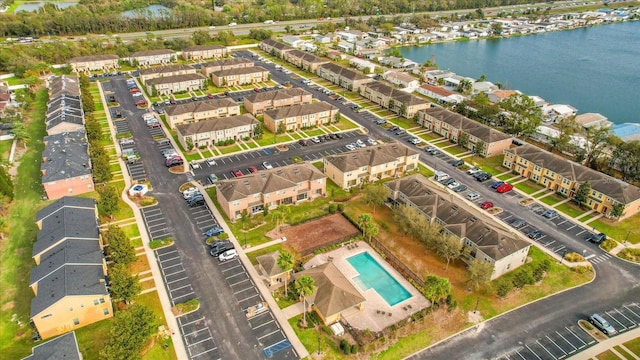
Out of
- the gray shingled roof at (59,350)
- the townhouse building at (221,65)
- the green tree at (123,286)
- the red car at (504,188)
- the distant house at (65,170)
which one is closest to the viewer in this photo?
the gray shingled roof at (59,350)

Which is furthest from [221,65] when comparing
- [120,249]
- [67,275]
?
[67,275]

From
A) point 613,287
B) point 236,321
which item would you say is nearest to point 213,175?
point 236,321

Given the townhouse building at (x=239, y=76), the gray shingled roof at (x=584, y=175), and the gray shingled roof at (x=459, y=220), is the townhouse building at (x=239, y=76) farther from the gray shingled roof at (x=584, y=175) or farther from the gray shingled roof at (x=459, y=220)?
the gray shingled roof at (x=584, y=175)

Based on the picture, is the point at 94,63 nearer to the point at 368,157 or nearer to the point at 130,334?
the point at 368,157

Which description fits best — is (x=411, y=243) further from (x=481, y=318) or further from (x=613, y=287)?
(x=613, y=287)

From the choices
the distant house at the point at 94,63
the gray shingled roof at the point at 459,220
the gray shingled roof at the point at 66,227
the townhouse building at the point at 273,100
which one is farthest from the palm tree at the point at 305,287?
the distant house at the point at 94,63
